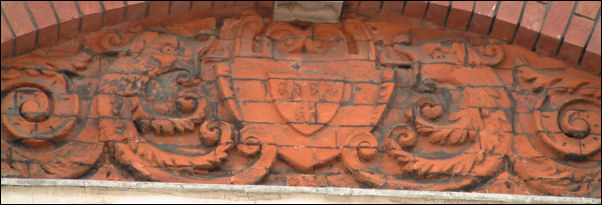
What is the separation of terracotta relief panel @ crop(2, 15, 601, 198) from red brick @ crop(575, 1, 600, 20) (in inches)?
10.8

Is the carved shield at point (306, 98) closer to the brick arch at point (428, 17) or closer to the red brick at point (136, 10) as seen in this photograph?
the brick arch at point (428, 17)

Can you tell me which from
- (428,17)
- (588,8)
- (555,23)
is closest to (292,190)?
(428,17)

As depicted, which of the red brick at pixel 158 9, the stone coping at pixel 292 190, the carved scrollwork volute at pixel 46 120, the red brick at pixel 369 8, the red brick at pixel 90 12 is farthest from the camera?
the red brick at pixel 369 8

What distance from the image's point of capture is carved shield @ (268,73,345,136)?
4.85m

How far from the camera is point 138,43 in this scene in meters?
5.00

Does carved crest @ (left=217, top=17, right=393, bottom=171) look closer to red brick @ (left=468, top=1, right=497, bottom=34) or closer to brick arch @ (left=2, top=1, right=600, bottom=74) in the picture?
brick arch @ (left=2, top=1, right=600, bottom=74)

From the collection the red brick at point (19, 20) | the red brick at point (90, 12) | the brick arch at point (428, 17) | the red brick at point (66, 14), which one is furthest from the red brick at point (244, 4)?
the red brick at point (19, 20)

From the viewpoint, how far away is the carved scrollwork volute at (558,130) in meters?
4.85

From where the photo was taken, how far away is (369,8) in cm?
508

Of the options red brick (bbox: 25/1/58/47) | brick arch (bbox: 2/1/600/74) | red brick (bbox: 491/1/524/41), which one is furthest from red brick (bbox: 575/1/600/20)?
red brick (bbox: 25/1/58/47)

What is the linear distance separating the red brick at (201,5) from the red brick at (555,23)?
164cm

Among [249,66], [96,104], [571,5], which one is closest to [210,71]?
[249,66]

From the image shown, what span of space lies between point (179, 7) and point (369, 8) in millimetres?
942

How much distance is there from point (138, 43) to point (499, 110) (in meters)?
1.80
